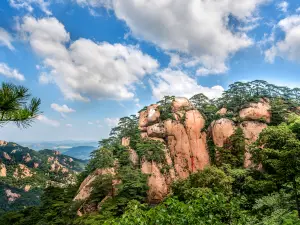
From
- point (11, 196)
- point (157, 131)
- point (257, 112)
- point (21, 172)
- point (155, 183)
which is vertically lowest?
point (11, 196)

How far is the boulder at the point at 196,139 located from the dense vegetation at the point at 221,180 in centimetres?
103

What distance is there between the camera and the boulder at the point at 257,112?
894 inches

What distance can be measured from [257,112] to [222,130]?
13.9 feet

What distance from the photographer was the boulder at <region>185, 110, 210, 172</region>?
23.6 m

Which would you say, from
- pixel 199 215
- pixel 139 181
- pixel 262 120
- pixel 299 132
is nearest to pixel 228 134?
pixel 262 120

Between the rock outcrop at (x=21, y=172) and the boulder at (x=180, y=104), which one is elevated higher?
the boulder at (x=180, y=104)

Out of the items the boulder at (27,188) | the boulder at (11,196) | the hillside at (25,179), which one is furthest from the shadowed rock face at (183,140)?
the boulder at (27,188)

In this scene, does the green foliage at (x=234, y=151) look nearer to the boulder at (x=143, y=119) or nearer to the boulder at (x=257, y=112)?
the boulder at (x=257, y=112)

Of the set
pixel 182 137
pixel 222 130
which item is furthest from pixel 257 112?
pixel 182 137

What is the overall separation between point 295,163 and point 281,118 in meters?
14.9

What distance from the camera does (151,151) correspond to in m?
22.1

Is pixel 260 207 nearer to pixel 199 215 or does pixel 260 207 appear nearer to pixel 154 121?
pixel 199 215

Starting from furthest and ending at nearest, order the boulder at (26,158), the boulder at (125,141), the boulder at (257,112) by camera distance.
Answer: the boulder at (26,158)
the boulder at (125,141)
the boulder at (257,112)

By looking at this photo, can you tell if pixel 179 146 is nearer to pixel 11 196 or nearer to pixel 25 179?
pixel 11 196
